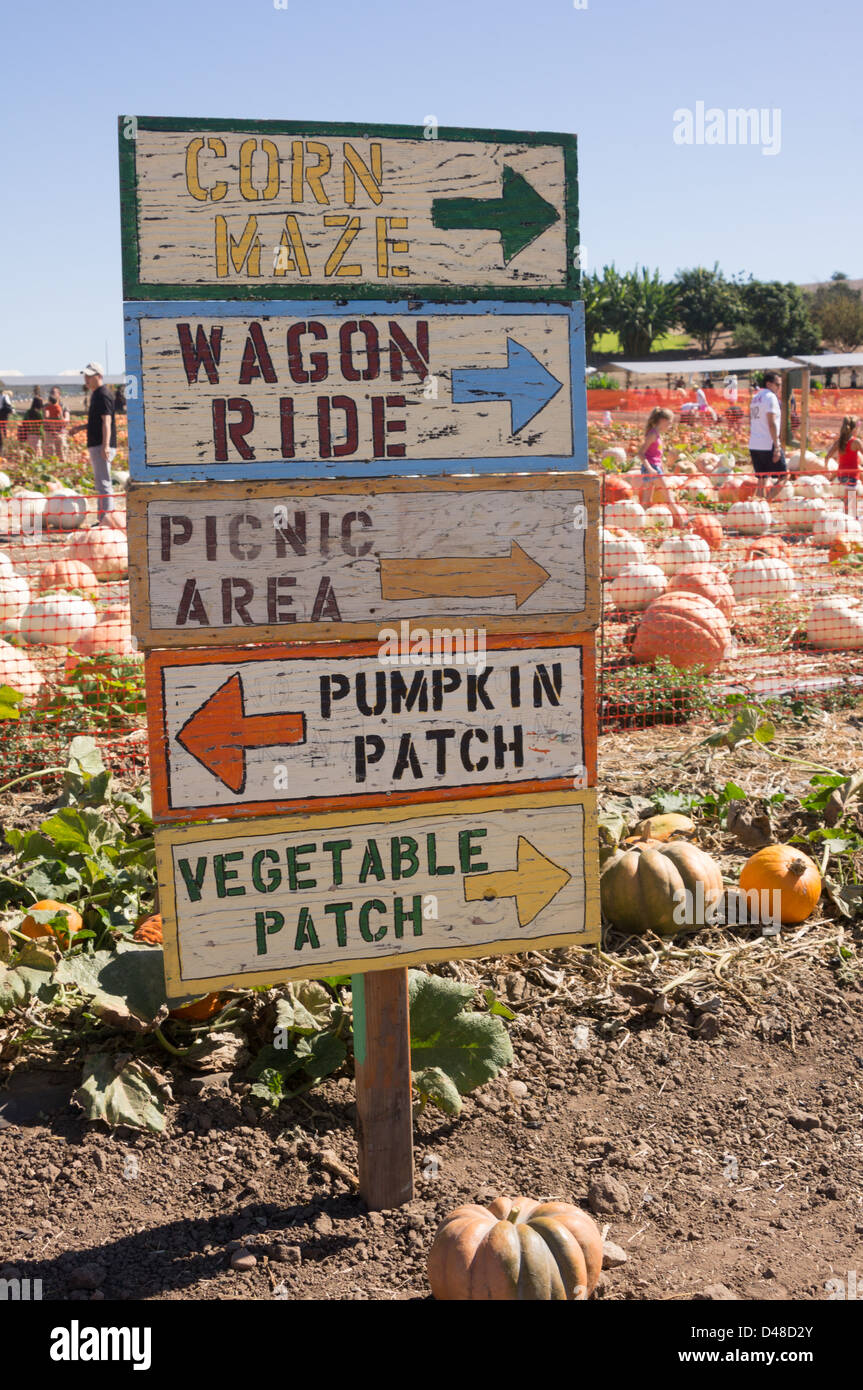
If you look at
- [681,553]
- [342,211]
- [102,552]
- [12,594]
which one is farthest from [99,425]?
[342,211]

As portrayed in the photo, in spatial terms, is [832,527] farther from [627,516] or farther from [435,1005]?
[435,1005]

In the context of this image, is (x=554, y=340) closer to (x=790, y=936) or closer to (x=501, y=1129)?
(x=501, y=1129)

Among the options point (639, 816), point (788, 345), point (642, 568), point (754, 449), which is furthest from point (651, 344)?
point (639, 816)

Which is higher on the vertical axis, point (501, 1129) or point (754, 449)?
point (754, 449)

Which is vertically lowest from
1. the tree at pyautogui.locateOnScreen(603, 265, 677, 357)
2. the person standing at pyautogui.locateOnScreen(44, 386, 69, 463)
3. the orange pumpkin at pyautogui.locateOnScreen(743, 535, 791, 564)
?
the orange pumpkin at pyautogui.locateOnScreen(743, 535, 791, 564)

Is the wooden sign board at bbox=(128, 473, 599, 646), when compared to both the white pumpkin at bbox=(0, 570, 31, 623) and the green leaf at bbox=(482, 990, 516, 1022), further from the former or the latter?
the white pumpkin at bbox=(0, 570, 31, 623)

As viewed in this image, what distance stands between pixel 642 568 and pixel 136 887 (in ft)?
20.4

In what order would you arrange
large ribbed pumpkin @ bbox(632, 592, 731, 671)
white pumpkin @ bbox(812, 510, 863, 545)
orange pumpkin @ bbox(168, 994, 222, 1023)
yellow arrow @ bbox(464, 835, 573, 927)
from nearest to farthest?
yellow arrow @ bbox(464, 835, 573, 927)
orange pumpkin @ bbox(168, 994, 222, 1023)
large ribbed pumpkin @ bbox(632, 592, 731, 671)
white pumpkin @ bbox(812, 510, 863, 545)

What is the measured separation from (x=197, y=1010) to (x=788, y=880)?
2165mm

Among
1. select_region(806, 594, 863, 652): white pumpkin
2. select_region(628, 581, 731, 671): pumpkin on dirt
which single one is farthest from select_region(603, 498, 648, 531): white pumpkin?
select_region(628, 581, 731, 671): pumpkin on dirt

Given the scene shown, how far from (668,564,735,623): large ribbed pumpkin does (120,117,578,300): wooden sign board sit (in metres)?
6.10

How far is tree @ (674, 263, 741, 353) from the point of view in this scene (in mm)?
67812

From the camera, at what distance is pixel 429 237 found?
2.60 meters

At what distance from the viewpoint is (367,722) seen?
8.80ft
